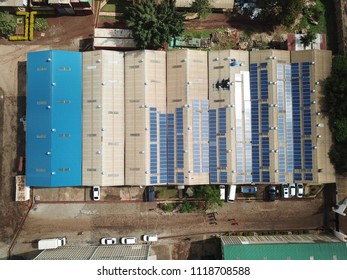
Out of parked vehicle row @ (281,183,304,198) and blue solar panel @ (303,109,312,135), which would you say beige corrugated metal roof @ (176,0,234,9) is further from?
parked vehicle row @ (281,183,304,198)

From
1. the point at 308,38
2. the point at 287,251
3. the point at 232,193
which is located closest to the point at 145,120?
the point at 232,193

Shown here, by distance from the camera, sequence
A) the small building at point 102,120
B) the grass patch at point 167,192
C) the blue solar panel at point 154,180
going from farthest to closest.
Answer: the grass patch at point 167,192
the blue solar panel at point 154,180
the small building at point 102,120

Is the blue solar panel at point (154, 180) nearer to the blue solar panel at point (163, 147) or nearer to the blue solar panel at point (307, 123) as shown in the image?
the blue solar panel at point (163, 147)

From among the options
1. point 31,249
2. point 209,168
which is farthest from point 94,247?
point 209,168

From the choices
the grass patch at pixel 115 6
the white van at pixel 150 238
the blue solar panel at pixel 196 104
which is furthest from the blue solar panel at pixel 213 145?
the grass patch at pixel 115 6

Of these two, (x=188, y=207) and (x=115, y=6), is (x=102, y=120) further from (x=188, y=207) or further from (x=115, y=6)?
(x=115, y=6)

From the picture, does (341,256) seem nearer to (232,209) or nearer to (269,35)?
(232,209)
